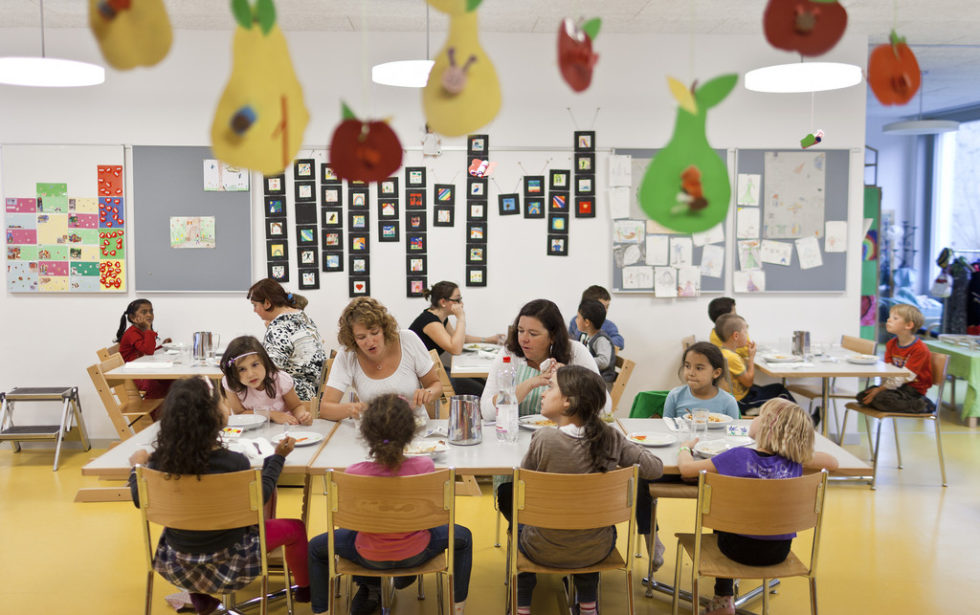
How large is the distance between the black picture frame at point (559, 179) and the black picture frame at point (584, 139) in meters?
0.21

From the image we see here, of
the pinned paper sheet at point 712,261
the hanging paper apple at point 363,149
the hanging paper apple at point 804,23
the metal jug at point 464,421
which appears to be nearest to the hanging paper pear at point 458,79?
the hanging paper apple at point 363,149

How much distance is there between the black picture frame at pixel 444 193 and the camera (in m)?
5.65

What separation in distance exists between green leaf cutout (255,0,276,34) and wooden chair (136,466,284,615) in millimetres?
1725

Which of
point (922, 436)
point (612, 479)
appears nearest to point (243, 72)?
point (612, 479)

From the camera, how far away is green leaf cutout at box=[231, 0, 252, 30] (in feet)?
3.50

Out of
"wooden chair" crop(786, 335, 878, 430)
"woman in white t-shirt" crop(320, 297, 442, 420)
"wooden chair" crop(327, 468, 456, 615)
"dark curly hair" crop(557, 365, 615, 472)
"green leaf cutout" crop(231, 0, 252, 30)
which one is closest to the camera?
"green leaf cutout" crop(231, 0, 252, 30)

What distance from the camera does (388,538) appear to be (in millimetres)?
2535

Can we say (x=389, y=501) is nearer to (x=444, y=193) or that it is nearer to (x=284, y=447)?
(x=284, y=447)

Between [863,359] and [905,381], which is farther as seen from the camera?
[863,359]

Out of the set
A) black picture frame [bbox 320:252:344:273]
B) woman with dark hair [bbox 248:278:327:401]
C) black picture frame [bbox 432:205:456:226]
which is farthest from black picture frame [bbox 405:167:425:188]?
woman with dark hair [bbox 248:278:327:401]

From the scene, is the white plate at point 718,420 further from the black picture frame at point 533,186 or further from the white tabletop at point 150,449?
the black picture frame at point 533,186

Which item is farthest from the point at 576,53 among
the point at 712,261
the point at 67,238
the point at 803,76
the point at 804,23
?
the point at 67,238

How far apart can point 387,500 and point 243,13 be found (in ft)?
5.56

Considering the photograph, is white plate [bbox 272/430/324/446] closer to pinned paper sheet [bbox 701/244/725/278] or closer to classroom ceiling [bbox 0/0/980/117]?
classroom ceiling [bbox 0/0/980/117]
